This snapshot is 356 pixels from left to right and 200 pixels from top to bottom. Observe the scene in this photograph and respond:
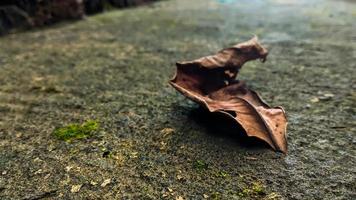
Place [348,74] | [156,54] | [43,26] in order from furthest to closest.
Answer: [43,26]
[156,54]
[348,74]

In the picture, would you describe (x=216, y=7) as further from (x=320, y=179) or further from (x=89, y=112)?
(x=320, y=179)

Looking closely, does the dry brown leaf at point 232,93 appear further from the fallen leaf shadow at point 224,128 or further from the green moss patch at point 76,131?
the green moss patch at point 76,131

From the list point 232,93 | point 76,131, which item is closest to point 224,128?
point 232,93

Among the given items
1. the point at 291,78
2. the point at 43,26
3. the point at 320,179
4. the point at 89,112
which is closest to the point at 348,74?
the point at 291,78

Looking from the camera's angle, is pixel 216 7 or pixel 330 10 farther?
pixel 216 7

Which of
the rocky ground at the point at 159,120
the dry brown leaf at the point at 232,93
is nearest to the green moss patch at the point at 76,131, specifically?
the rocky ground at the point at 159,120

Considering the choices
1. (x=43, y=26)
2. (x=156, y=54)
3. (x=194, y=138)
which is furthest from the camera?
(x=43, y=26)
